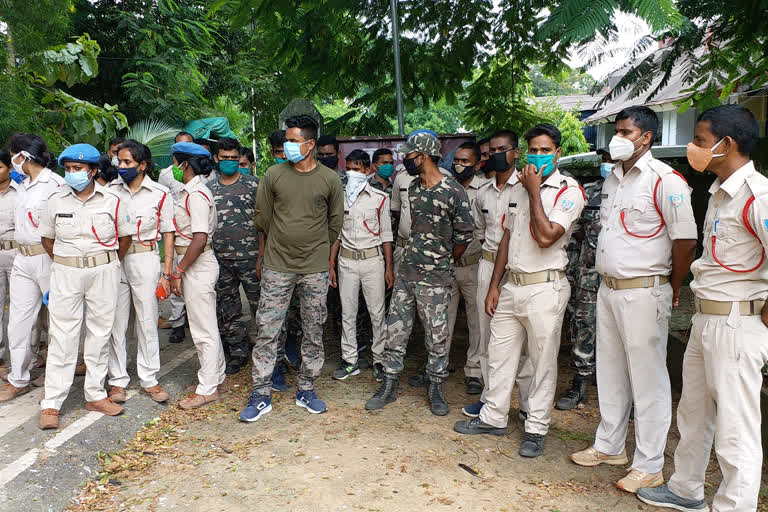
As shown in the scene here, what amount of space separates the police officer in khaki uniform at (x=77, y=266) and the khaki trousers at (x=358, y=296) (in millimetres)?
1920

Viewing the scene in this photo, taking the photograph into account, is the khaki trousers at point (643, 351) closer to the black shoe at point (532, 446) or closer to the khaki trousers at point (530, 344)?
the khaki trousers at point (530, 344)

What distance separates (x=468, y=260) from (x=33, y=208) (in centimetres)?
344

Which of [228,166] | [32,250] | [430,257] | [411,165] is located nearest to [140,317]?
[32,250]

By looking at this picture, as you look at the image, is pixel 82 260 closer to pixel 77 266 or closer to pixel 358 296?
pixel 77 266

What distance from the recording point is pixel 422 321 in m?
4.74

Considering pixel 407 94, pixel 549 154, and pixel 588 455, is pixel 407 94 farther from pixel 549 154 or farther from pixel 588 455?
pixel 588 455

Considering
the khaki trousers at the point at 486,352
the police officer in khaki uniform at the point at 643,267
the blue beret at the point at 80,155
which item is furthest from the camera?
the khaki trousers at the point at 486,352

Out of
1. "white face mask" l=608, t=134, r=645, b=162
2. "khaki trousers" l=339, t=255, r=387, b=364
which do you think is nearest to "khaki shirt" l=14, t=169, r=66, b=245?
"khaki trousers" l=339, t=255, r=387, b=364

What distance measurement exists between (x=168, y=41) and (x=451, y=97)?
23.0ft

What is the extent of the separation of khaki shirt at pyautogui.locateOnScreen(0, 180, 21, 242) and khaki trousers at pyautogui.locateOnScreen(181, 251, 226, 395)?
5.13ft

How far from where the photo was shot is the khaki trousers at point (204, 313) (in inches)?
189

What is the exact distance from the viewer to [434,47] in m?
7.32

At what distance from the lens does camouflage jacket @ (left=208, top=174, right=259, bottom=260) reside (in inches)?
209

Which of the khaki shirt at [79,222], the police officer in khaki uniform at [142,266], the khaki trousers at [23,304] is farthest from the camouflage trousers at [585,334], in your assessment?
the khaki trousers at [23,304]
